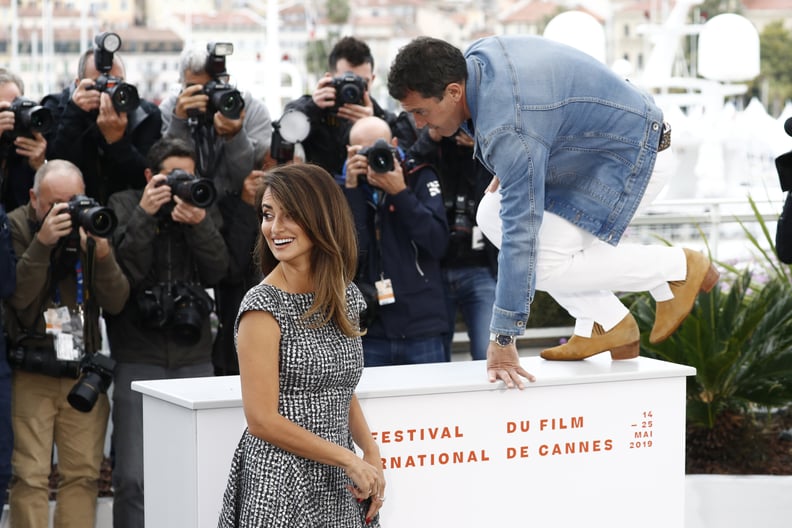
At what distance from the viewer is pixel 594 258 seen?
13.3 ft

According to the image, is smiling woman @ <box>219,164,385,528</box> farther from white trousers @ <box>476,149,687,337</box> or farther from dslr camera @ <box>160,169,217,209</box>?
dslr camera @ <box>160,169,217,209</box>

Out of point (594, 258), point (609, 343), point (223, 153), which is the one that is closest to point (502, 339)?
point (594, 258)

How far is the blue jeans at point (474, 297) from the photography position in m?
5.41

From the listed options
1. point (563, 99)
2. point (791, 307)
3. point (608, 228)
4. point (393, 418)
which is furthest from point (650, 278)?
point (791, 307)

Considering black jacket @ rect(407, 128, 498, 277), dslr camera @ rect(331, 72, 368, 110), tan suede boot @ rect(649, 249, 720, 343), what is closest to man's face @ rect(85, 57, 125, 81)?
dslr camera @ rect(331, 72, 368, 110)

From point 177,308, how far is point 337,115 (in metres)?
1.21

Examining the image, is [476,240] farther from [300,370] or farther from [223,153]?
[300,370]

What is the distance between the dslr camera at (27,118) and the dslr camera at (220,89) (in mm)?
592

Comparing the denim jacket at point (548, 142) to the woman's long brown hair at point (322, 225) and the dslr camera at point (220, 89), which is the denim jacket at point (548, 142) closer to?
the woman's long brown hair at point (322, 225)

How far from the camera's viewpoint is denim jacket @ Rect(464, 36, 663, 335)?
371cm

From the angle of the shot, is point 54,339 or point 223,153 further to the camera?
point 223,153

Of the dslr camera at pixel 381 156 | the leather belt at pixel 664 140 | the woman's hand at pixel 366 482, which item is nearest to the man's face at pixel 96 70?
the dslr camera at pixel 381 156

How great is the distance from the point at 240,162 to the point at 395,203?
708mm

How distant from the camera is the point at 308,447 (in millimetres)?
3037
